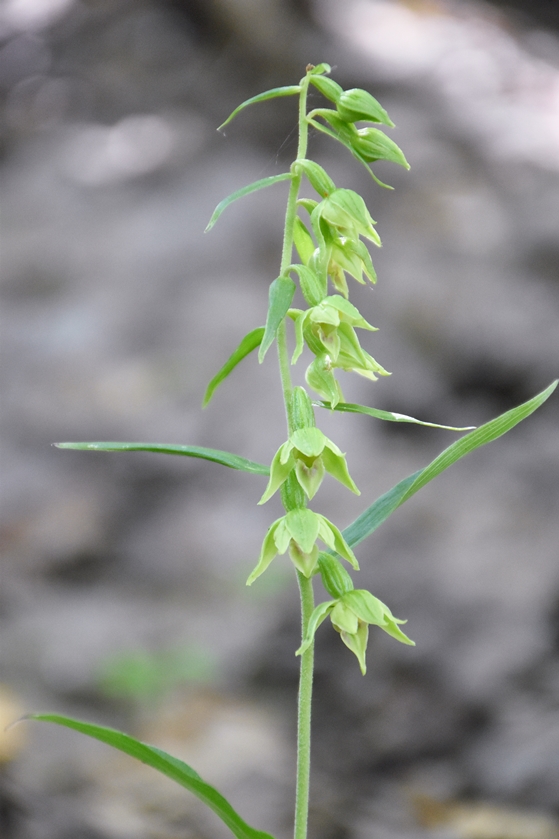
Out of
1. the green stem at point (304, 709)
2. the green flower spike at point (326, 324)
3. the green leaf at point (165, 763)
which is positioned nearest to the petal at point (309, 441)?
the green flower spike at point (326, 324)

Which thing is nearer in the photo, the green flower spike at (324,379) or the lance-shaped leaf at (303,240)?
the green flower spike at (324,379)

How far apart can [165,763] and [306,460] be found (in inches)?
18.2

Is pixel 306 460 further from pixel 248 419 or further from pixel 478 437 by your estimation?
pixel 248 419

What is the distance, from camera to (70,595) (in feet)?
9.68

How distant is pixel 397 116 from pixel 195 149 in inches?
48.3

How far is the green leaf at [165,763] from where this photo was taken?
1.06 metres

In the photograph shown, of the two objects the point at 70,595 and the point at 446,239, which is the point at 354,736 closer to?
the point at 70,595

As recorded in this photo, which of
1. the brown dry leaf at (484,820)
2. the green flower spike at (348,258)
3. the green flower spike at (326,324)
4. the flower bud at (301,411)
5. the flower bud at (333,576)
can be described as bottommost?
the brown dry leaf at (484,820)

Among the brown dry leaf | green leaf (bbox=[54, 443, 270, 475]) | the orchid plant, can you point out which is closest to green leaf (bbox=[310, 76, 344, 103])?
the orchid plant

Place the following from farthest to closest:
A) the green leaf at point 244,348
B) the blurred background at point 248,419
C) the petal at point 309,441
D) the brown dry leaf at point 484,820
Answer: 1. the blurred background at point 248,419
2. the brown dry leaf at point 484,820
3. the green leaf at point 244,348
4. the petal at point 309,441

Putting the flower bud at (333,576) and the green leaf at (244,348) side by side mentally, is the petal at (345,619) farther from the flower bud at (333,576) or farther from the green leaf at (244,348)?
the green leaf at (244,348)

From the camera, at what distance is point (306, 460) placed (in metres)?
1.04

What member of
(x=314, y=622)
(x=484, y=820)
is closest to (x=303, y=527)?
(x=314, y=622)

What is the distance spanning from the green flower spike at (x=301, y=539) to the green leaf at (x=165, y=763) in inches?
11.2
